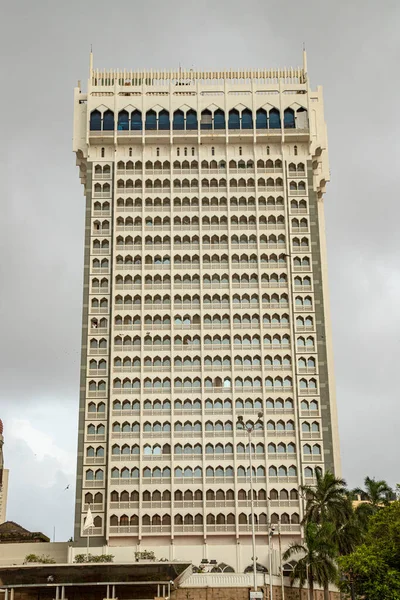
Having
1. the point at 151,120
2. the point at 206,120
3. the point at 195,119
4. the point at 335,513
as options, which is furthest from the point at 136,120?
the point at 335,513

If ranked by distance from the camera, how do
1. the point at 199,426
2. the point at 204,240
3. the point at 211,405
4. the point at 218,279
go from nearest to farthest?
1. the point at 199,426
2. the point at 211,405
3. the point at 218,279
4. the point at 204,240

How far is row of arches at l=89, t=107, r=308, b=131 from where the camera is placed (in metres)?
113

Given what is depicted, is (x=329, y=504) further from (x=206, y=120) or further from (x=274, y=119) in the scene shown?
(x=206, y=120)

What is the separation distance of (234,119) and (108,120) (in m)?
16.2

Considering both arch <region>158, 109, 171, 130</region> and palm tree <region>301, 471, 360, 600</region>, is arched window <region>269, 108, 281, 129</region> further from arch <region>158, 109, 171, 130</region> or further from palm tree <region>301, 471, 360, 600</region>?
palm tree <region>301, 471, 360, 600</region>

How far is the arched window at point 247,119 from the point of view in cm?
11292

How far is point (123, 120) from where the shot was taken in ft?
371

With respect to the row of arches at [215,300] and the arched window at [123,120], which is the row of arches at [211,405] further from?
the arched window at [123,120]

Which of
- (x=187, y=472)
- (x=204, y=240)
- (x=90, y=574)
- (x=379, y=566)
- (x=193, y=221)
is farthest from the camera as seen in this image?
(x=193, y=221)

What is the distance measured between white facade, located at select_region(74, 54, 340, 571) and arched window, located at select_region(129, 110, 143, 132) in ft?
0.61

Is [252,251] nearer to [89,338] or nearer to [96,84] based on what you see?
[89,338]

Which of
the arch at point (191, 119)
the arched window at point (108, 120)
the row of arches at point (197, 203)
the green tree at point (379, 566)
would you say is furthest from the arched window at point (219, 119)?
the green tree at point (379, 566)

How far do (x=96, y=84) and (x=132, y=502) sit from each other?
179ft

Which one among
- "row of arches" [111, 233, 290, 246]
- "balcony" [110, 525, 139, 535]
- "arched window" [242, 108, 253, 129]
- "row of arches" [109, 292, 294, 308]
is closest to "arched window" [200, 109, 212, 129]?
"arched window" [242, 108, 253, 129]
